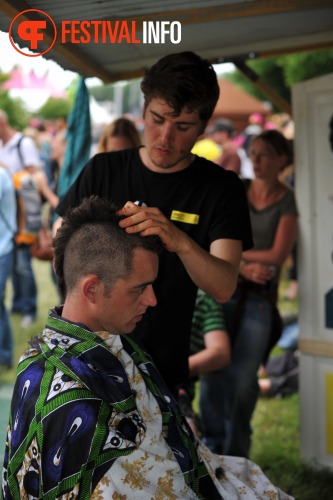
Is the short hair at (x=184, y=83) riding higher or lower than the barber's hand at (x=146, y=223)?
higher

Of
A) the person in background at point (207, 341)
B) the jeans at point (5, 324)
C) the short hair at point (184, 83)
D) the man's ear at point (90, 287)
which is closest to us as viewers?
the man's ear at point (90, 287)

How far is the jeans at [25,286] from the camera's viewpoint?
24.1 ft

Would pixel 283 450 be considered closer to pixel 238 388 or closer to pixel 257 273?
pixel 238 388

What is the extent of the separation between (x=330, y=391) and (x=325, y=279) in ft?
1.85

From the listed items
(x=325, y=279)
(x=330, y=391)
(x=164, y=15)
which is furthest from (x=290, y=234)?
(x=164, y=15)

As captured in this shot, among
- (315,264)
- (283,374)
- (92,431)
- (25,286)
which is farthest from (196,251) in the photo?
(25,286)

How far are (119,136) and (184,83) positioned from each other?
1.96m

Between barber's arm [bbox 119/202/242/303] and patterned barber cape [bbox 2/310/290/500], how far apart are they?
31 cm

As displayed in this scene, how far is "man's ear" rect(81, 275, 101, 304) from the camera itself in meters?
1.91

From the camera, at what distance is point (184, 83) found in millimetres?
2270

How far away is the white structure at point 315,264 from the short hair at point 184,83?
1.48m

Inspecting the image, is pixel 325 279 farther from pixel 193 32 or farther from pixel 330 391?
pixel 193 32

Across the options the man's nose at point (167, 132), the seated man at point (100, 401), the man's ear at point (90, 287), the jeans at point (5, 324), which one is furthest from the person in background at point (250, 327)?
the jeans at point (5, 324)

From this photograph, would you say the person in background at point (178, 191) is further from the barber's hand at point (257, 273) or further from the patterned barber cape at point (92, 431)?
the barber's hand at point (257, 273)
